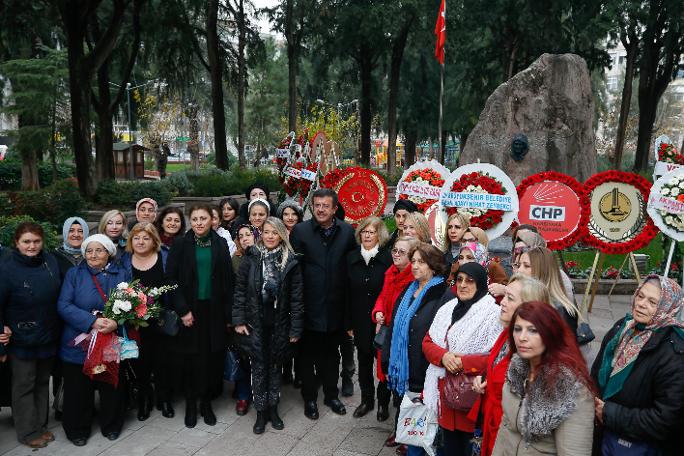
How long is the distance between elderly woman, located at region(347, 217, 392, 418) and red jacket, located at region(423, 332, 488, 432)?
4.59 feet

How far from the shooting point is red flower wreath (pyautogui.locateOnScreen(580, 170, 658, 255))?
7.56m

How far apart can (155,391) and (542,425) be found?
13.4ft

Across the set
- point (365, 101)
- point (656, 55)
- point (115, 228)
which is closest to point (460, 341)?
point (115, 228)

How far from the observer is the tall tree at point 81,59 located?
14.9 metres

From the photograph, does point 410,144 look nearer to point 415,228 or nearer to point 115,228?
point 415,228

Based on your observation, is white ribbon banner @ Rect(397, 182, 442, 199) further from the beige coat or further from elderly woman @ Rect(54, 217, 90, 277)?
the beige coat

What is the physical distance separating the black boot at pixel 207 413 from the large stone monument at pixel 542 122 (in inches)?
328

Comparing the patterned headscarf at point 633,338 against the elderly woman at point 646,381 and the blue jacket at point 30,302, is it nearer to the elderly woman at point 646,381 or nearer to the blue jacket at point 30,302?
the elderly woman at point 646,381

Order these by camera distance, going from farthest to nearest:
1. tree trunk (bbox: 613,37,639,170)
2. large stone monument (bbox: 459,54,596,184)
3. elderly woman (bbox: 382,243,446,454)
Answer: tree trunk (bbox: 613,37,639,170), large stone monument (bbox: 459,54,596,184), elderly woman (bbox: 382,243,446,454)

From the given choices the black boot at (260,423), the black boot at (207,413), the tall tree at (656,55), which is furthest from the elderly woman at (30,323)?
the tall tree at (656,55)

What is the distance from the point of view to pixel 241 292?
5.02 m

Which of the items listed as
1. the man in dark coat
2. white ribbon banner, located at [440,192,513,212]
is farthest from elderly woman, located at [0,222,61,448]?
white ribbon banner, located at [440,192,513,212]

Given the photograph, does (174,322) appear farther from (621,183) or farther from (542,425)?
(621,183)

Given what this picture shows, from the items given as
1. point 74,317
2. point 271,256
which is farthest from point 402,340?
point 74,317
